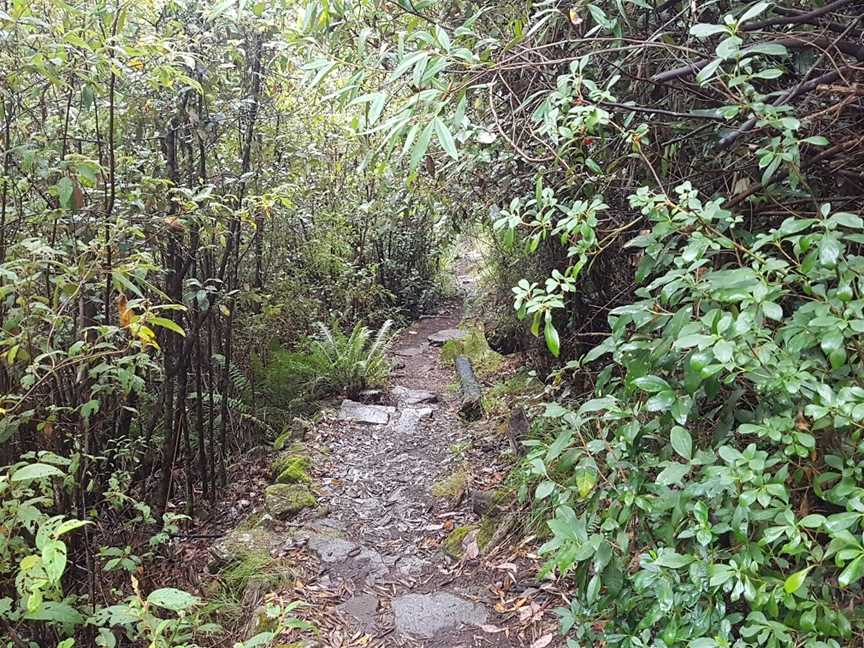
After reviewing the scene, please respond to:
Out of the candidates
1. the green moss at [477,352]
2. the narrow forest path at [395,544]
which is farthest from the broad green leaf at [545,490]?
the green moss at [477,352]

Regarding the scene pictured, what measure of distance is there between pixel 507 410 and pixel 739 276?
4271 millimetres

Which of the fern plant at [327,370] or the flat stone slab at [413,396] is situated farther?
the flat stone slab at [413,396]

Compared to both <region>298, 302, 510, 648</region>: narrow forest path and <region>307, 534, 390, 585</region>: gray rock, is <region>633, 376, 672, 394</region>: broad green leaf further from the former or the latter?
<region>307, 534, 390, 585</region>: gray rock

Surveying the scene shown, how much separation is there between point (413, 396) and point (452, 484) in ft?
8.90

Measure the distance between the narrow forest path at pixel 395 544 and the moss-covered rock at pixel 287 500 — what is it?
0.15m

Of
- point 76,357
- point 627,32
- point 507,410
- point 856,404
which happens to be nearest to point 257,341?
point 507,410

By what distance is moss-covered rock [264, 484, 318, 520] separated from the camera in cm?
446

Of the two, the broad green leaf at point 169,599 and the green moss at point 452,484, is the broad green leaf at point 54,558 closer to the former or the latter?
the broad green leaf at point 169,599

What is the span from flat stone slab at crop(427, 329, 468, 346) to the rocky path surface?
2.74m

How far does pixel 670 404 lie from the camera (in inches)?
65.8

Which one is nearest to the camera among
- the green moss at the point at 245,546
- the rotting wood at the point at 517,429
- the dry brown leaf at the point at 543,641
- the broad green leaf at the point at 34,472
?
the broad green leaf at the point at 34,472

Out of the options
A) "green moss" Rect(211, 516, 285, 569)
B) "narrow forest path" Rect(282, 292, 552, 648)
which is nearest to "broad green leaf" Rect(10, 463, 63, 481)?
"narrow forest path" Rect(282, 292, 552, 648)

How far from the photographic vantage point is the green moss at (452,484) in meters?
4.60

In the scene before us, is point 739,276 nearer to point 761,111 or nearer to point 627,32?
point 761,111
